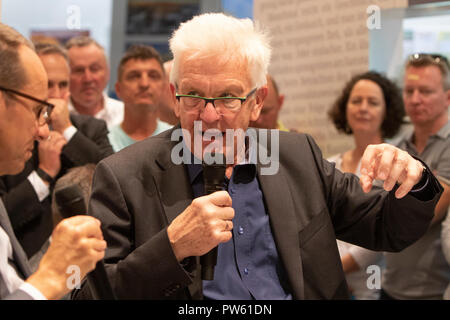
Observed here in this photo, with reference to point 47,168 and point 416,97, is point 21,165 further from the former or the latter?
point 416,97

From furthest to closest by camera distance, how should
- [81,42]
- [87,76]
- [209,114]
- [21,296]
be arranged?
[81,42], [87,76], [209,114], [21,296]

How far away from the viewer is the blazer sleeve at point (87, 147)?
265 cm

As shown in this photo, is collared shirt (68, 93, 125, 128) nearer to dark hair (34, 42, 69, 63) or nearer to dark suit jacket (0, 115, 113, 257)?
dark hair (34, 42, 69, 63)

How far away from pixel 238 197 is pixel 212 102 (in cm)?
33

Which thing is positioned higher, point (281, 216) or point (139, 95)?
point (139, 95)

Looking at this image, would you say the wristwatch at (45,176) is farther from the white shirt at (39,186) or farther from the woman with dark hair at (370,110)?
the woman with dark hair at (370,110)

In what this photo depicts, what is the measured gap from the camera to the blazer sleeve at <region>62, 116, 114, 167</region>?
8.71 ft

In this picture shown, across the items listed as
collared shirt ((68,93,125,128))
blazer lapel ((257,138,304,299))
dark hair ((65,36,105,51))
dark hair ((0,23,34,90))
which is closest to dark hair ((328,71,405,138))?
collared shirt ((68,93,125,128))

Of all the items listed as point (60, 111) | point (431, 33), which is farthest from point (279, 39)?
point (60, 111)

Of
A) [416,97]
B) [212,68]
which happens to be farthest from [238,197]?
[416,97]

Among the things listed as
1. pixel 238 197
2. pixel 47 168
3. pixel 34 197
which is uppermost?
pixel 238 197

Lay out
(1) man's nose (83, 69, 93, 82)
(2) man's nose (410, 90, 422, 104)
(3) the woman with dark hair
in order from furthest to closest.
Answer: (1) man's nose (83, 69, 93, 82) → (3) the woman with dark hair → (2) man's nose (410, 90, 422, 104)

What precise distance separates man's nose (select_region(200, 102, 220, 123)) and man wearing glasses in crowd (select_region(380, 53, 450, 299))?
Result: 1.49 meters

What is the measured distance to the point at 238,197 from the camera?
180 cm
